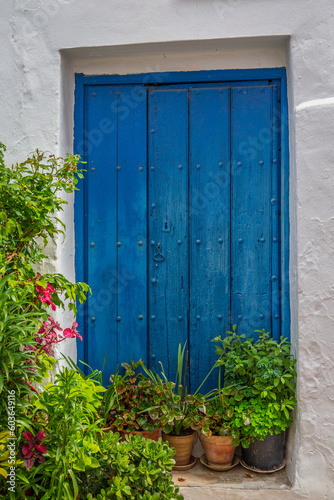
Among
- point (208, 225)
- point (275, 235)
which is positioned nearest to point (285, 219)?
point (275, 235)

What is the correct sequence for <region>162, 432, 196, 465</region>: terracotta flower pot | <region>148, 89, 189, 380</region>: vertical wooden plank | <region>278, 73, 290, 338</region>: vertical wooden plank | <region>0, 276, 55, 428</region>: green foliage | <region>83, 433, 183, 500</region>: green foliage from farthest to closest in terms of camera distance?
<region>148, 89, 189, 380</region>: vertical wooden plank < <region>278, 73, 290, 338</region>: vertical wooden plank < <region>162, 432, 196, 465</region>: terracotta flower pot < <region>83, 433, 183, 500</region>: green foliage < <region>0, 276, 55, 428</region>: green foliage

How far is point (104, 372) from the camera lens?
2797 millimetres

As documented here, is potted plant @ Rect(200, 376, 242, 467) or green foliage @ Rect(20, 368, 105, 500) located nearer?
green foliage @ Rect(20, 368, 105, 500)

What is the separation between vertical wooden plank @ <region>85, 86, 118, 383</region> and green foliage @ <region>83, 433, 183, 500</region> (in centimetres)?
74

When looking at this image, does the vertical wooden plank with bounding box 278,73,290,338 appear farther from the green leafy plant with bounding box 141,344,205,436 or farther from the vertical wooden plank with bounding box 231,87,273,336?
the green leafy plant with bounding box 141,344,205,436

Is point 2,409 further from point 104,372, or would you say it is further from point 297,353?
point 297,353

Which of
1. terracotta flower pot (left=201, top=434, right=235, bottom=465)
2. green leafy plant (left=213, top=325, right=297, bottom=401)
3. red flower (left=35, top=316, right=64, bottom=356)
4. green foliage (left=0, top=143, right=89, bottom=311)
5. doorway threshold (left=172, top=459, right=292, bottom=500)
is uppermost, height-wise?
green foliage (left=0, top=143, right=89, bottom=311)

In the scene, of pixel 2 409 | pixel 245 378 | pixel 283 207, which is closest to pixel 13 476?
pixel 2 409

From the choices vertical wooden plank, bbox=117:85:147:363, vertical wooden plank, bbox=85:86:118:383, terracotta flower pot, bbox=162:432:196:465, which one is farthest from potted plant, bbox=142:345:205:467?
vertical wooden plank, bbox=85:86:118:383

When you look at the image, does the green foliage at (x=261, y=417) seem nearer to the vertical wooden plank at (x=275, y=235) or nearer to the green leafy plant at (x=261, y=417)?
the green leafy plant at (x=261, y=417)

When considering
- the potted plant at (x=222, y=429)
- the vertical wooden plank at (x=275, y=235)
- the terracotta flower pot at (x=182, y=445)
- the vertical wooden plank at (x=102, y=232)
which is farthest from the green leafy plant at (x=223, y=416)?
the vertical wooden plank at (x=102, y=232)

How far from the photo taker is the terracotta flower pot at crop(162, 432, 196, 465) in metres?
2.47

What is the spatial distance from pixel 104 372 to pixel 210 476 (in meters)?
0.89

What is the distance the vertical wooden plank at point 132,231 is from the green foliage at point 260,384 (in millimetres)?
544
